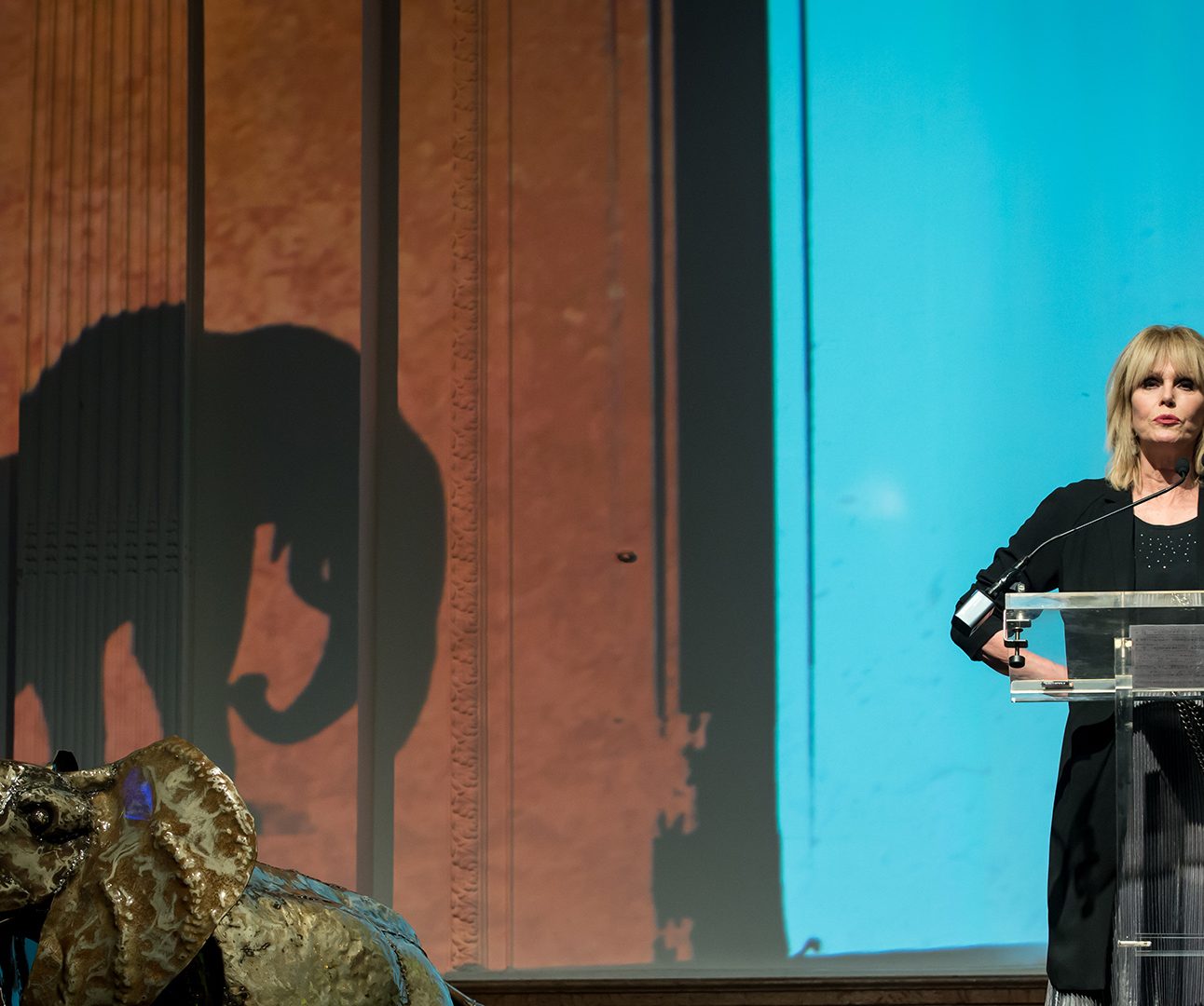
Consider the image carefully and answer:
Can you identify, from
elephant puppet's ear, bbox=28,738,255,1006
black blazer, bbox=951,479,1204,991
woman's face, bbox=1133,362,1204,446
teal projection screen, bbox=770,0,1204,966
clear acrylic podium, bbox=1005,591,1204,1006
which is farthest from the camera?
teal projection screen, bbox=770,0,1204,966

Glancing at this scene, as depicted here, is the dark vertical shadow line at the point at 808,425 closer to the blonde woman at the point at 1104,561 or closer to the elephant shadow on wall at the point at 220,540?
the elephant shadow on wall at the point at 220,540

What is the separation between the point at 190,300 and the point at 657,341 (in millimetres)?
1257

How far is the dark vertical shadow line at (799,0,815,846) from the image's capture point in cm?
408

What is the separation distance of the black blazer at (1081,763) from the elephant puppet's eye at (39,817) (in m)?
1.36

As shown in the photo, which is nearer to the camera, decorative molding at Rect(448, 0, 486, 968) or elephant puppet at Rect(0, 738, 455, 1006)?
elephant puppet at Rect(0, 738, 455, 1006)

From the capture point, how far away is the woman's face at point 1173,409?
2.50 metres

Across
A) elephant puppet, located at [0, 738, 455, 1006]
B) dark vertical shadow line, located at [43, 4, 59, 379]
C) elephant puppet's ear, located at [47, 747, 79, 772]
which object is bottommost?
elephant puppet, located at [0, 738, 455, 1006]

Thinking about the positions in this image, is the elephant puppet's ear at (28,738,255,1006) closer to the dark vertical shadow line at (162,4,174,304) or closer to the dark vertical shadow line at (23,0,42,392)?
the dark vertical shadow line at (162,4,174,304)

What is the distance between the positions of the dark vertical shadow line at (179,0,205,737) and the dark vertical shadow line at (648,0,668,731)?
1210 millimetres

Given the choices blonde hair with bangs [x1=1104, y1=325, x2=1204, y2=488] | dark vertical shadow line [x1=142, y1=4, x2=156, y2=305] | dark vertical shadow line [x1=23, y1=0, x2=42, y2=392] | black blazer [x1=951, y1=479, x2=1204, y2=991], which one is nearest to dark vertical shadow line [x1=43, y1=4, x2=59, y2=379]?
dark vertical shadow line [x1=23, y1=0, x2=42, y2=392]

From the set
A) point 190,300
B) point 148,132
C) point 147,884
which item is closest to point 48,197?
point 148,132

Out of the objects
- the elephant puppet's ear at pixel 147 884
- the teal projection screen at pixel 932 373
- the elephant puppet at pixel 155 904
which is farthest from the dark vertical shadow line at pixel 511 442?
the elephant puppet's ear at pixel 147 884

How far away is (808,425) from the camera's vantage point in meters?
4.16

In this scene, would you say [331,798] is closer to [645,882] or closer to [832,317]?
[645,882]
